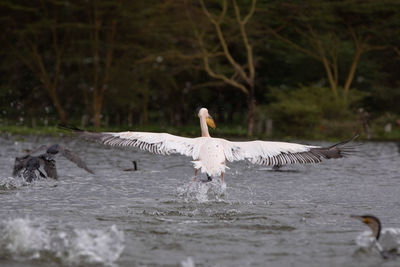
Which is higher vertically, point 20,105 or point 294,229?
point 20,105

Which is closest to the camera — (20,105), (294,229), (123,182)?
(294,229)

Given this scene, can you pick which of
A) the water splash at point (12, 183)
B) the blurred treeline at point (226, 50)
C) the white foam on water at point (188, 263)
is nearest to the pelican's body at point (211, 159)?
the water splash at point (12, 183)

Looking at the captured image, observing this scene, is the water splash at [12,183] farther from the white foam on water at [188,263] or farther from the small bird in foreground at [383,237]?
the small bird in foreground at [383,237]

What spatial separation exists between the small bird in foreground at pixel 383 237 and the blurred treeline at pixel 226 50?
31.5 meters

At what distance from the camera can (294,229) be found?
9703 mm

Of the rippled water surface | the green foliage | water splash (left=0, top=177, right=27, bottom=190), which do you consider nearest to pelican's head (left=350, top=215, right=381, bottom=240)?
the rippled water surface

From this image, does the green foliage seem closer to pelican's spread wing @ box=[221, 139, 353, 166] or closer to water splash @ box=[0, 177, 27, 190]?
water splash @ box=[0, 177, 27, 190]

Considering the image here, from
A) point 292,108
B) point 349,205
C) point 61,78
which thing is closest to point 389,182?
point 349,205

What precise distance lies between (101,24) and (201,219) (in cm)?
3565

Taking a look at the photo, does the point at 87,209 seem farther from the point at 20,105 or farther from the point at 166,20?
the point at 20,105

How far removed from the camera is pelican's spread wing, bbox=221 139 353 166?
11.9 m

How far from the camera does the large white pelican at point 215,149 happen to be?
38.5 feet

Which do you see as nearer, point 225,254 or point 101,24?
point 225,254

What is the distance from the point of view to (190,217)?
34.9 ft
